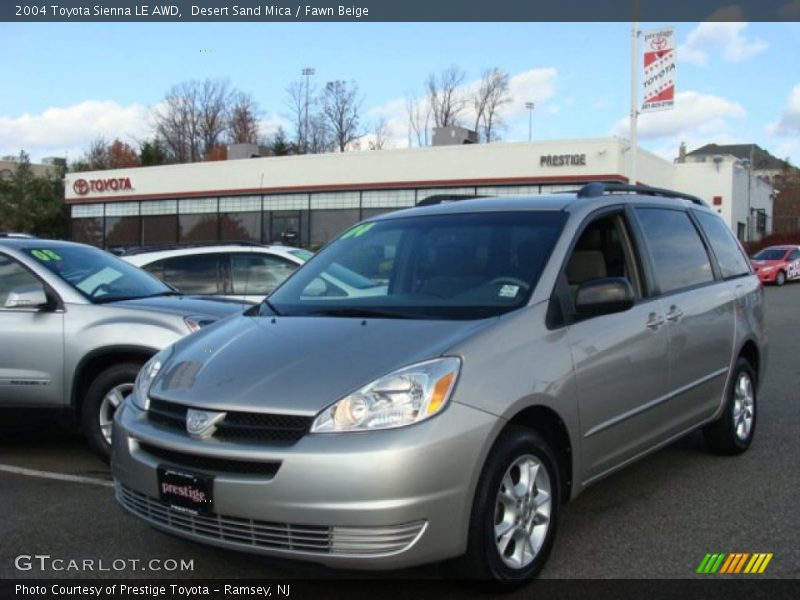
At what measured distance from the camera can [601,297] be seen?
4.11 m

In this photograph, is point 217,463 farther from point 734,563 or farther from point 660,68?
point 660,68

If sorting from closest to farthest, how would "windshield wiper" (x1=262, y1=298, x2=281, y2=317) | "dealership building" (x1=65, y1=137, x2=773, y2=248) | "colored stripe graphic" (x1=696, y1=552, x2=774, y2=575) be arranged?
"colored stripe graphic" (x1=696, y1=552, x2=774, y2=575) < "windshield wiper" (x1=262, y1=298, x2=281, y2=317) < "dealership building" (x1=65, y1=137, x2=773, y2=248)

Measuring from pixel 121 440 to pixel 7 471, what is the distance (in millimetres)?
2571

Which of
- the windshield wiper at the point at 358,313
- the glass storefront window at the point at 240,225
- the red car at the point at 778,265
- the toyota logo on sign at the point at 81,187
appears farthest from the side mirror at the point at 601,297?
the toyota logo on sign at the point at 81,187

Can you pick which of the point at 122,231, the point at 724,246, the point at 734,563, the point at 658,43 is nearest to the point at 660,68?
the point at 658,43

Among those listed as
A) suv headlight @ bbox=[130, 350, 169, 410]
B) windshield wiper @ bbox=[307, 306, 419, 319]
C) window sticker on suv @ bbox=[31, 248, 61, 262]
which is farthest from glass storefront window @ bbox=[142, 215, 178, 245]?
windshield wiper @ bbox=[307, 306, 419, 319]

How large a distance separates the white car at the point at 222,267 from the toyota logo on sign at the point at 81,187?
39.2 meters

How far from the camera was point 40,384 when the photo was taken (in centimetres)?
592

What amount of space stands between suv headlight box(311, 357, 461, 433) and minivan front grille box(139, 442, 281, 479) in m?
0.24

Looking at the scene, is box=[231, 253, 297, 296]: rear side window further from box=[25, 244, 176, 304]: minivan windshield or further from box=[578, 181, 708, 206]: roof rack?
box=[578, 181, 708, 206]: roof rack

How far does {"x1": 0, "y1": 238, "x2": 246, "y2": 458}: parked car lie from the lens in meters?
5.81

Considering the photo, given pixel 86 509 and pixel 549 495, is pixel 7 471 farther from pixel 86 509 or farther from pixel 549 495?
pixel 549 495

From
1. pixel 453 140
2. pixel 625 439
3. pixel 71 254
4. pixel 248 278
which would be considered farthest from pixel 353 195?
pixel 625 439

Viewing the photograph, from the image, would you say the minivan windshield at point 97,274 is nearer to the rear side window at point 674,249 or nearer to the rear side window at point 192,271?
the rear side window at point 192,271
